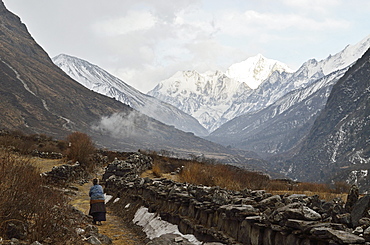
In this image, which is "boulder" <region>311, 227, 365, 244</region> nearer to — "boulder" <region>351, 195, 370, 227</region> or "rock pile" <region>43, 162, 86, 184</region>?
"boulder" <region>351, 195, 370, 227</region>

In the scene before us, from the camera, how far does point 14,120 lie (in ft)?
393

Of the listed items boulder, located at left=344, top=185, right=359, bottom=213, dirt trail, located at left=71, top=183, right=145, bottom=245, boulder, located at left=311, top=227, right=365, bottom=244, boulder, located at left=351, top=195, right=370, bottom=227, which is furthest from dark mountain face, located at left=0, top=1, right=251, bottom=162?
boulder, located at left=311, top=227, right=365, bottom=244

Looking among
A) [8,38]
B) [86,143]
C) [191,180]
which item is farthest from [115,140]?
[191,180]

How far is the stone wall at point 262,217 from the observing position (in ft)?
20.6

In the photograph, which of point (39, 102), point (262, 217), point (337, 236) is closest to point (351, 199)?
point (262, 217)

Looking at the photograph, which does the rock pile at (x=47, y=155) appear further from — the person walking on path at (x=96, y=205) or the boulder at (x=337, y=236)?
the boulder at (x=337, y=236)

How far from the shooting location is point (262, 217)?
7750mm

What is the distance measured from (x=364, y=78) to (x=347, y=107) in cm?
1738

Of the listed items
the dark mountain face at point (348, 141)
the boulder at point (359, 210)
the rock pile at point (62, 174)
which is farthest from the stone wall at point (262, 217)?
the dark mountain face at point (348, 141)

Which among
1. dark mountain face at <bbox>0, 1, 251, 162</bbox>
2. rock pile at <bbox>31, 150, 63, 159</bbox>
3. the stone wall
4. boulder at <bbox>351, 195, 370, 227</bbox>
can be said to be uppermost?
dark mountain face at <bbox>0, 1, 251, 162</bbox>

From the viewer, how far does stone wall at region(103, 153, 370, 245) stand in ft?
20.6

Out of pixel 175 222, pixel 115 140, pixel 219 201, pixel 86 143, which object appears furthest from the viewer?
pixel 115 140

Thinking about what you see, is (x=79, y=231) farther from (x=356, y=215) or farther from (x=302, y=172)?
(x=302, y=172)

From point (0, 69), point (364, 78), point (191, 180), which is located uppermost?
point (364, 78)
